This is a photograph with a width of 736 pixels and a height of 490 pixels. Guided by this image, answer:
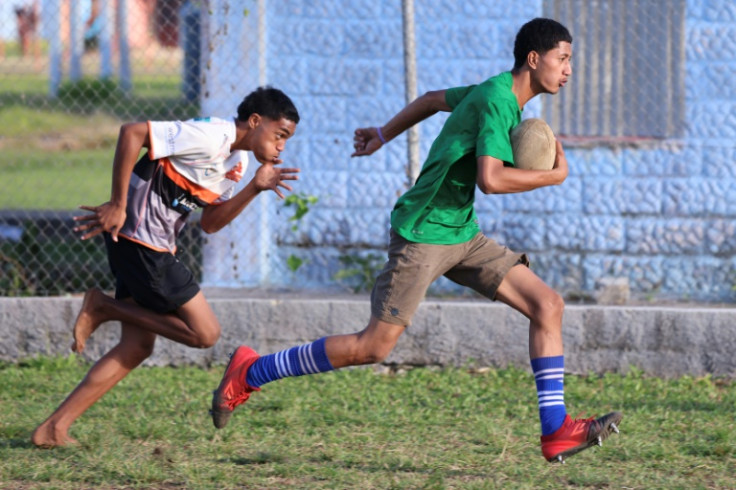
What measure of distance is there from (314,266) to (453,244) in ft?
9.82

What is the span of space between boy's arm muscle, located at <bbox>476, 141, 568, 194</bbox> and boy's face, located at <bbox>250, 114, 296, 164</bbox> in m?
1.15

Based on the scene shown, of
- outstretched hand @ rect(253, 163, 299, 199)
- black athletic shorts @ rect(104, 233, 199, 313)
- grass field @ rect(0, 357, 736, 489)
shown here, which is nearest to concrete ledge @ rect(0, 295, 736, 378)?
grass field @ rect(0, 357, 736, 489)

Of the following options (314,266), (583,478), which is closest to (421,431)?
(583,478)

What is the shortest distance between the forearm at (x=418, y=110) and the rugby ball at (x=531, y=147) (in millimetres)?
595

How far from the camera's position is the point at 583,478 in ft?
15.3

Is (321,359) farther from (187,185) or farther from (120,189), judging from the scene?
(120,189)

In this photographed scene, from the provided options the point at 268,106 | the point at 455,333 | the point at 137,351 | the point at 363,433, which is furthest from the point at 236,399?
the point at 455,333

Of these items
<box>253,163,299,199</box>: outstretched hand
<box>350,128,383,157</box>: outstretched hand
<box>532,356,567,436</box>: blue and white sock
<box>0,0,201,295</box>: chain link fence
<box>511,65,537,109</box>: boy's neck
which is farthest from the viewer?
<box>0,0,201,295</box>: chain link fence

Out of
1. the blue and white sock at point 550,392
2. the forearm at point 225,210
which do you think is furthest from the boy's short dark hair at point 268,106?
the blue and white sock at point 550,392

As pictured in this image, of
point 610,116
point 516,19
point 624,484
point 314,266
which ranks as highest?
point 516,19

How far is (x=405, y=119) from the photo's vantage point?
16.9 ft

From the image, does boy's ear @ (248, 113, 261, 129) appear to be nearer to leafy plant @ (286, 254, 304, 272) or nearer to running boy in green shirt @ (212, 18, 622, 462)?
running boy in green shirt @ (212, 18, 622, 462)

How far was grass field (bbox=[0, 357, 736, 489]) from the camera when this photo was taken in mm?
4676

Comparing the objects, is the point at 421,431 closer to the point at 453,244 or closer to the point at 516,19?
the point at 453,244
